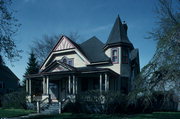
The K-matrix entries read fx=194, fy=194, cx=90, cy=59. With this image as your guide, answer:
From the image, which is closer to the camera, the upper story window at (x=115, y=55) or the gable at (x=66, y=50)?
the upper story window at (x=115, y=55)

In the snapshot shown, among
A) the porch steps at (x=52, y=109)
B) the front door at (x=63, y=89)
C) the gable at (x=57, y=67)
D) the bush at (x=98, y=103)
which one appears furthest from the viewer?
the front door at (x=63, y=89)

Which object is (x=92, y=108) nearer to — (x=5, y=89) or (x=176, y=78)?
(x=176, y=78)

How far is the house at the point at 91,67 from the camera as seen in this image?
19653 mm

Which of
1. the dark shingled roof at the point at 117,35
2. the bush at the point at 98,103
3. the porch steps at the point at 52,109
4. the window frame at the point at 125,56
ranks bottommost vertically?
the porch steps at the point at 52,109

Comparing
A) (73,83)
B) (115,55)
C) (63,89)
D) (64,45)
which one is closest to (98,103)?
(73,83)

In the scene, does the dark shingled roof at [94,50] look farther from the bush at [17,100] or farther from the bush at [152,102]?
the bush at [17,100]

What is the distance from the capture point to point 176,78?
320 inches

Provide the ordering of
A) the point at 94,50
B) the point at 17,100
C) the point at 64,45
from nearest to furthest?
the point at 17,100 < the point at 94,50 < the point at 64,45

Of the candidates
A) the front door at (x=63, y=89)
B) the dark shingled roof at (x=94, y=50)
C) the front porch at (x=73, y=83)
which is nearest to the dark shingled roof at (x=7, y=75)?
the front porch at (x=73, y=83)

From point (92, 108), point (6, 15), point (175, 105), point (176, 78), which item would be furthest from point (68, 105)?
point (175, 105)

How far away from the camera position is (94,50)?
23.4 metres

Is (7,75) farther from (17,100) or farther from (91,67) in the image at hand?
(91,67)

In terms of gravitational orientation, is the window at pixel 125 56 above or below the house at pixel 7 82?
above

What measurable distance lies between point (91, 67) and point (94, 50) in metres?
2.98
